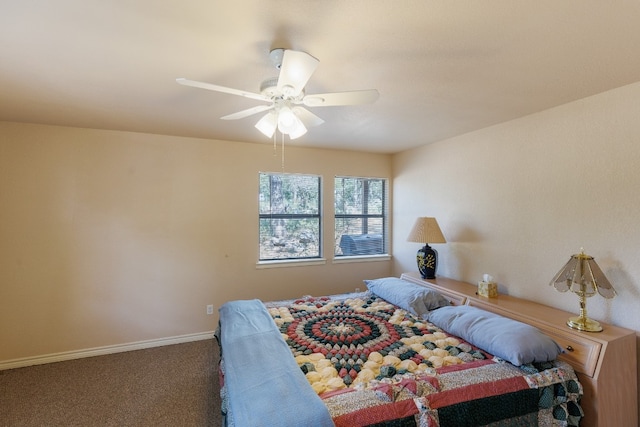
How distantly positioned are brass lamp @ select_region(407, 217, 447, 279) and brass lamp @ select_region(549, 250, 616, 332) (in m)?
1.20

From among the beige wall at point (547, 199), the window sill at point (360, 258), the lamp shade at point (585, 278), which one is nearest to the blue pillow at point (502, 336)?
the lamp shade at point (585, 278)

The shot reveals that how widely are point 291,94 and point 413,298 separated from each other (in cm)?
203

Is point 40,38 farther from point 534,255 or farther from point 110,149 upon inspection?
point 534,255

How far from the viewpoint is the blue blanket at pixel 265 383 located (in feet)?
4.07

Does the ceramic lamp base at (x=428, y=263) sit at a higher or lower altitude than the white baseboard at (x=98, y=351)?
higher

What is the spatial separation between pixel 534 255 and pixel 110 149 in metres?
4.25

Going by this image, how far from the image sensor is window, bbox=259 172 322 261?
3781mm

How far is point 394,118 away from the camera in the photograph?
2670 millimetres

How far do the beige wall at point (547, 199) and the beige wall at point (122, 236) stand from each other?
1972mm

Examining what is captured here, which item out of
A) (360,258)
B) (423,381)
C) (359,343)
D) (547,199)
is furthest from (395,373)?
(360,258)

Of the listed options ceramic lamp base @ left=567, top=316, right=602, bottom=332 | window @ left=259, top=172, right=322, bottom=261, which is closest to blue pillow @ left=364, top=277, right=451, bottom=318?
ceramic lamp base @ left=567, top=316, right=602, bottom=332

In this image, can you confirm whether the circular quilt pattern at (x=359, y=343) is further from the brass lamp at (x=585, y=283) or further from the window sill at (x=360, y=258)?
the window sill at (x=360, y=258)

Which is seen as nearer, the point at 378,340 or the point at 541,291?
the point at 378,340

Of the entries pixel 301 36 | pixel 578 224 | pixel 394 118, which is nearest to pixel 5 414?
pixel 301 36
